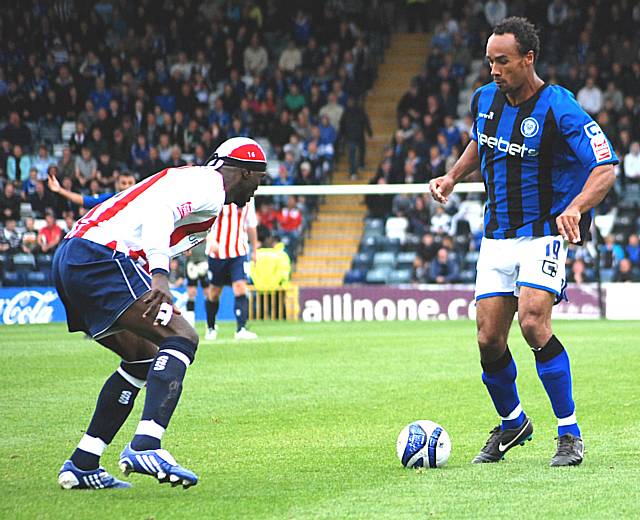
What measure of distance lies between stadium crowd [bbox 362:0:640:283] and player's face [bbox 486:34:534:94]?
52.4 ft

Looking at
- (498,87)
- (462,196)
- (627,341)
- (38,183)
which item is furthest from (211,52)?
(498,87)

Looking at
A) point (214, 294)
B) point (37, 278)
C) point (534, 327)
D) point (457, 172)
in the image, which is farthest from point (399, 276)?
point (534, 327)

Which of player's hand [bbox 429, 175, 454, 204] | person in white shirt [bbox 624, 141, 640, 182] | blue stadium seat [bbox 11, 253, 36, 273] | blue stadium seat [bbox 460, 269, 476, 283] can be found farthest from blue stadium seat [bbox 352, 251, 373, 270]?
player's hand [bbox 429, 175, 454, 204]

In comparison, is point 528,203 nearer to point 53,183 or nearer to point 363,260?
point 53,183

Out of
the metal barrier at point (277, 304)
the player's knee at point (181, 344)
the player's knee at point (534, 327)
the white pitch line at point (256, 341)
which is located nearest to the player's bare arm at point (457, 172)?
the player's knee at point (534, 327)

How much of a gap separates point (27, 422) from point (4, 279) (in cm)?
1435

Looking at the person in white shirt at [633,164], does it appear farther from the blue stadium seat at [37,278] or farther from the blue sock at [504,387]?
the blue sock at [504,387]

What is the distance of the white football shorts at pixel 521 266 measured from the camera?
22.5 ft

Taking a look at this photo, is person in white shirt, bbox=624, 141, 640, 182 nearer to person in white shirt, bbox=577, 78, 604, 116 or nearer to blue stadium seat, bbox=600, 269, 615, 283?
person in white shirt, bbox=577, 78, 604, 116

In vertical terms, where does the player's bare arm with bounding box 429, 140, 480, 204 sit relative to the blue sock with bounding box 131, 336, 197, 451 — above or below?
above

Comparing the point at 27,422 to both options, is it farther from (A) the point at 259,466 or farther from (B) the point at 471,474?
(B) the point at 471,474

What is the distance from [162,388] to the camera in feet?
19.2

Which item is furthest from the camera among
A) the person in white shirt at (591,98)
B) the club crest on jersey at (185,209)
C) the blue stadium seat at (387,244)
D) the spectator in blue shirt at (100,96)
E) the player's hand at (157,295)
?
the spectator in blue shirt at (100,96)

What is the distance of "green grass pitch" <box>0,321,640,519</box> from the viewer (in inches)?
221
